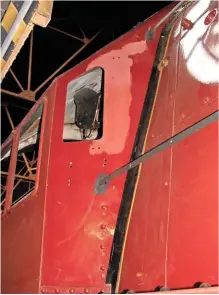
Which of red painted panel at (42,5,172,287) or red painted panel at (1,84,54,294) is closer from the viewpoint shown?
red painted panel at (42,5,172,287)

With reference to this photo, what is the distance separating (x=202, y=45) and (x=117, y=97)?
727mm

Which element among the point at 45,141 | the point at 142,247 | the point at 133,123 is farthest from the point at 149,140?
the point at 45,141

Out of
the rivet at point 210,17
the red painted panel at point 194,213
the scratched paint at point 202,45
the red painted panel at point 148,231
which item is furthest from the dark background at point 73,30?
the red painted panel at point 194,213

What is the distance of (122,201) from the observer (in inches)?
92.2

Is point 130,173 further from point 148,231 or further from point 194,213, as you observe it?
point 194,213

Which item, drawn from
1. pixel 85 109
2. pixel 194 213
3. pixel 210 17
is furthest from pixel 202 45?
pixel 85 109

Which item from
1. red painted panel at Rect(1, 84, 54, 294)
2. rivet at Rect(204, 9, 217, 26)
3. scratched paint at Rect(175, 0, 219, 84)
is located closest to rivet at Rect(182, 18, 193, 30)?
scratched paint at Rect(175, 0, 219, 84)

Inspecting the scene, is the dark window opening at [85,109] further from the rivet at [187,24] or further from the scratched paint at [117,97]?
the rivet at [187,24]

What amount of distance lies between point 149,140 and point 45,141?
32.8 inches

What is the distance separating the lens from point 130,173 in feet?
7.60

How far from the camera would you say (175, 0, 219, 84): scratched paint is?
1.91 metres

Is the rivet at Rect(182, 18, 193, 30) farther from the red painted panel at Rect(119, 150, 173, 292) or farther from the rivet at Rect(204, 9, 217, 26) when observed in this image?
the red painted panel at Rect(119, 150, 173, 292)

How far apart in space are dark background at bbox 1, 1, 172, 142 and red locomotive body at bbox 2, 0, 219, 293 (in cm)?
427

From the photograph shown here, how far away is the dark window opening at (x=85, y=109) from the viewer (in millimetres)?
2629
